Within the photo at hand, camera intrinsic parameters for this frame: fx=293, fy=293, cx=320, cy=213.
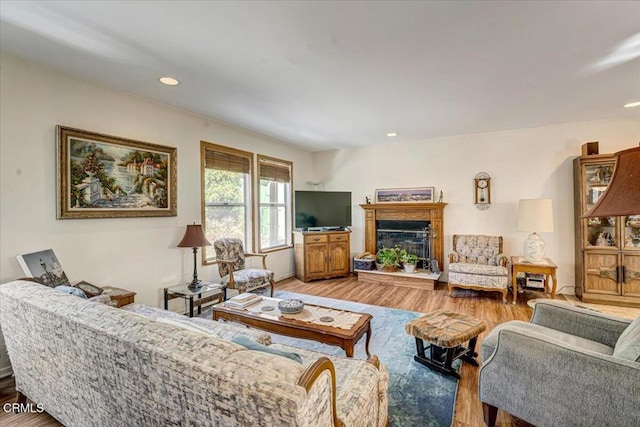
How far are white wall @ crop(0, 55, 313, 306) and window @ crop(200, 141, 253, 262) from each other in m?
0.19

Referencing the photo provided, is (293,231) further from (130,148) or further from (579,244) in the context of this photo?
(579,244)

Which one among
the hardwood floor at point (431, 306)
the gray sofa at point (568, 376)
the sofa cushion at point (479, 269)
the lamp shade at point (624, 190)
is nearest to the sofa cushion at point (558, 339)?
the gray sofa at point (568, 376)

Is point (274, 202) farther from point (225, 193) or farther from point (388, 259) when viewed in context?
point (388, 259)

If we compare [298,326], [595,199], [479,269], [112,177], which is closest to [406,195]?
[479,269]

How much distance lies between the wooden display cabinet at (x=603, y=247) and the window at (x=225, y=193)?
477cm

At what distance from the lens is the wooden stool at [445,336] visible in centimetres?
226

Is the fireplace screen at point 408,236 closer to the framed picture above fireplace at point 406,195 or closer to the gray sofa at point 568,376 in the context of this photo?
the framed picture above fireplace at point 406,195

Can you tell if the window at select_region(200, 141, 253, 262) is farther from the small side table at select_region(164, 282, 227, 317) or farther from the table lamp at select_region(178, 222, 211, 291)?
the small side table at select_region(164, 282, 227, 317)

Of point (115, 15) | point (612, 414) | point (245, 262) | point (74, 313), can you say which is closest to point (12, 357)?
point (74, 313)

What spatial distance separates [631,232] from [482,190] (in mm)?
1871

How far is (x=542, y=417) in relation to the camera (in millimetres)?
1519

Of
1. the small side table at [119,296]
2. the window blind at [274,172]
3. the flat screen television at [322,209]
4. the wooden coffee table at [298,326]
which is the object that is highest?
the window blind at [274,172]

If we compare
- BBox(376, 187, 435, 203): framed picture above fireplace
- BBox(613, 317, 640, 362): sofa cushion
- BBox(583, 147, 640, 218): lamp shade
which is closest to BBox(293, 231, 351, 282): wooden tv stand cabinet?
BBox(376, 187, 435, 203): framed picture above fireplace

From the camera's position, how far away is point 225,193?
4410 millimetres
